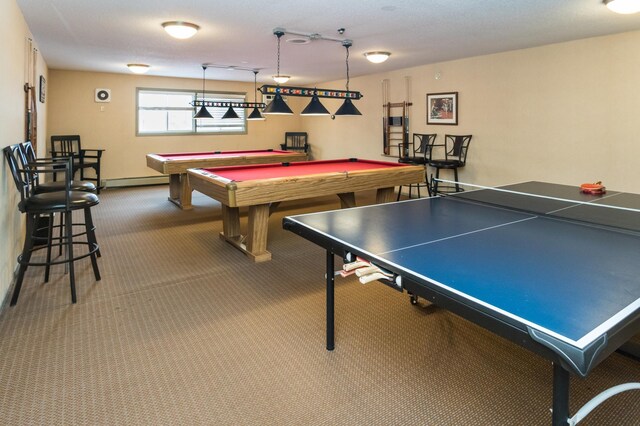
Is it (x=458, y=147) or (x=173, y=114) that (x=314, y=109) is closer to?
(x=458, y=147)

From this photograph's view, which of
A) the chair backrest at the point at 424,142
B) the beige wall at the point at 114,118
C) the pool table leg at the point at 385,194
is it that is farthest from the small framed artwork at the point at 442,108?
the beige wall at the point at 114,118

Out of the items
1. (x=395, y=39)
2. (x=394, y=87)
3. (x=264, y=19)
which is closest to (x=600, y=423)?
(x=264, y=19)

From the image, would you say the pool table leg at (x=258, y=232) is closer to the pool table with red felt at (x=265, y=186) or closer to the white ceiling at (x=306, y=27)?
the pool table with red felt at (x=265, y=186)

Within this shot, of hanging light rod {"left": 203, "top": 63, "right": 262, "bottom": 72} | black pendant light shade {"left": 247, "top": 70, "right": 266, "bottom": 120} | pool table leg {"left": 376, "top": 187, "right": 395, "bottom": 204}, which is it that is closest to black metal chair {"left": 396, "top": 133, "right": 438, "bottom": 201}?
→ pool table leg {"left": 376, "top": 187, "right": 395, "bottom": 204}

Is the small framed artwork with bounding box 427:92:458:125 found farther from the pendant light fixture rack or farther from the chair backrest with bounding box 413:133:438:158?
the pendant light fixture rack

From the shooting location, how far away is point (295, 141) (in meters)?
10.6

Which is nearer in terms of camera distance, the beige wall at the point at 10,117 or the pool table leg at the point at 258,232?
the beige wall at the point at 10,117

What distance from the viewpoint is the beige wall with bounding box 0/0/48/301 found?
114 inches

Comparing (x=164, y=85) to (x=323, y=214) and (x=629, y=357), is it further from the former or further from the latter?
(x=629, y=357)

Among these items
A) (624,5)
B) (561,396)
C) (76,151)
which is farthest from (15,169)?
(76,151)

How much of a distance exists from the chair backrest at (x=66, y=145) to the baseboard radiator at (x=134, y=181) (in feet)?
2.65

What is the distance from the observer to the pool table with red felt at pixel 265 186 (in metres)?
3.70

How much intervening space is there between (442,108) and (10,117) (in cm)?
→ 602

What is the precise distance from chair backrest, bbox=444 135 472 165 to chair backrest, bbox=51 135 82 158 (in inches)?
274
